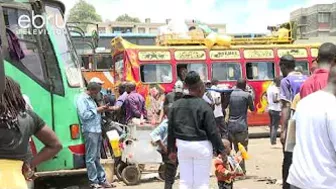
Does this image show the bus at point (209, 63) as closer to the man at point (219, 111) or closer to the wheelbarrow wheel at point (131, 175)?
the man at point (219, 111)

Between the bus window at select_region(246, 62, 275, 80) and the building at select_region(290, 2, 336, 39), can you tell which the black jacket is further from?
the building at select_region(290, 2, 336, 39)

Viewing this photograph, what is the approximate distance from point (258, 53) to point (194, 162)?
12.6 m

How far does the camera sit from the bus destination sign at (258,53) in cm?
1840

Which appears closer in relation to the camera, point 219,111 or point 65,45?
point 65,45

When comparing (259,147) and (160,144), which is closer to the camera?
(160,144)

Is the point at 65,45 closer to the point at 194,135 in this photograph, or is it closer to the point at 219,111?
the point at 194,135

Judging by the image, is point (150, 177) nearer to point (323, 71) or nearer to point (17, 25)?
point (17, 25)

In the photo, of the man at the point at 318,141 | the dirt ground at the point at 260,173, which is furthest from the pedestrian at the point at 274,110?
the man at the point at 318,141

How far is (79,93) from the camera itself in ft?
29.4

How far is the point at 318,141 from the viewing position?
3.83 meters

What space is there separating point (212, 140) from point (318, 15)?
6172 cm

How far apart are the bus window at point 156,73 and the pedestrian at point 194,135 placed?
36.9 feet

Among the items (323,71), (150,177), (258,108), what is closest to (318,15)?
(258,108)

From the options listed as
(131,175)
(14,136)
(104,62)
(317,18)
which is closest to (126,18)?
(317,18)
